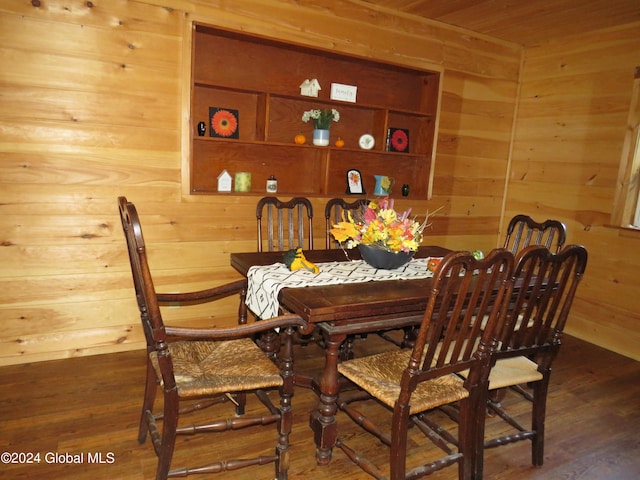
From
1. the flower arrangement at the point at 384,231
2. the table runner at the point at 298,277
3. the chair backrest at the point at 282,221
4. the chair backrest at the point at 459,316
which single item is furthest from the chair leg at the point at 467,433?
the chair backrest at the point at 282,221

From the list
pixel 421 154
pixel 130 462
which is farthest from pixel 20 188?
pixel 421 154

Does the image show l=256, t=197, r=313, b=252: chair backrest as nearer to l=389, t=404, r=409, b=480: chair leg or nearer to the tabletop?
the tabletop

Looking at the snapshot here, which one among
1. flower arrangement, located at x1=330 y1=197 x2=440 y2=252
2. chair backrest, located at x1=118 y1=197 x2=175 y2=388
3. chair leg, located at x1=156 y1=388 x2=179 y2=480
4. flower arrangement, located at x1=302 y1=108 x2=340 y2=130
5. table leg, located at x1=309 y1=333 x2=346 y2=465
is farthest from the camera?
flower arrangement, located at x1=302 y1=108 x2=340 y2=130

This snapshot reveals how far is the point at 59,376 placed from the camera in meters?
2.51

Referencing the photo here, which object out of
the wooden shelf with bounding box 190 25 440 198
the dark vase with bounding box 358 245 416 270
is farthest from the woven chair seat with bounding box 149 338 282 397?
the wooden shelf with bounding box 190 25 440 198

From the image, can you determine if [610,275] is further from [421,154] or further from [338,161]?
[338,161]

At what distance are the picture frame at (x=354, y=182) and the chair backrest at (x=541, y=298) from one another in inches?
73.1

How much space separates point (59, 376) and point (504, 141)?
382cm

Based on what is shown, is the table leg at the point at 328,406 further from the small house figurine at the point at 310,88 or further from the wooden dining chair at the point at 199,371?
the small house figurine at the point at 310,88

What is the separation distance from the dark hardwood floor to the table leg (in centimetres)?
7

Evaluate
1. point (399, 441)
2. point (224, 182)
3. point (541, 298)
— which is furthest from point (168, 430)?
point (224, 182)

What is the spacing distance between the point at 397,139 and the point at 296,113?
0.91m

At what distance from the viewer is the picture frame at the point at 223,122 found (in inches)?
122

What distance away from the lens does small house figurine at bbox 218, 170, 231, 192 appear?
3.06 meters
